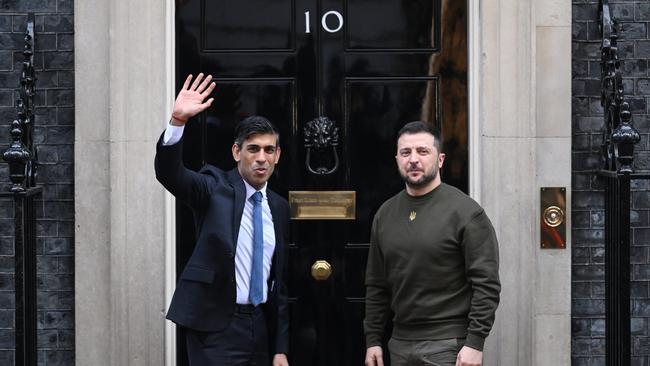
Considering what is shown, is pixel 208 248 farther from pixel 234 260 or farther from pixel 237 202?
pixel 237 202

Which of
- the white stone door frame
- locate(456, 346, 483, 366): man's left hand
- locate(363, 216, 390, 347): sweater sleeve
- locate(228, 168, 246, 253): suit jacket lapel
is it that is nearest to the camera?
locate(456, 346, 483, 366): man's left hand

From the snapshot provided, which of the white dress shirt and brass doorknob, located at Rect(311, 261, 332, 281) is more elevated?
the white dress shirt

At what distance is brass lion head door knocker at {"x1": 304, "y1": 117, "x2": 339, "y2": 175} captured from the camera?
6.09 metres

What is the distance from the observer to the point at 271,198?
199 inches

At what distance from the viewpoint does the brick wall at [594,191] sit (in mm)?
6039

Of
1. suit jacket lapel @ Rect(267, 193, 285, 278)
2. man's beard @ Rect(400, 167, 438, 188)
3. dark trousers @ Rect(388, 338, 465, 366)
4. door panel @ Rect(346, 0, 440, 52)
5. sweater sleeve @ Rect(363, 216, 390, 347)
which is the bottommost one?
dark trousers @ Rect(388, 338, 465, 366)

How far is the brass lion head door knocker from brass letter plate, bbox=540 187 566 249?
115 centimetres

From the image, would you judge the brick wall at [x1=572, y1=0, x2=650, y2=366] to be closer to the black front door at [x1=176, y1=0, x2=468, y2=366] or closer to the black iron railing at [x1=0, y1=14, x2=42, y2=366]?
the black front door at [x1=176, y1=0, x2=468, y2=366]

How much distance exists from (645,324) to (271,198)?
2.38 m

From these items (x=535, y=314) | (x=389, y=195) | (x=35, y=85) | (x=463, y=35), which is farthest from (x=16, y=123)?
(x=535, y=314)

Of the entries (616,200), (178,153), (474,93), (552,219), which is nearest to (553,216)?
(552,219)

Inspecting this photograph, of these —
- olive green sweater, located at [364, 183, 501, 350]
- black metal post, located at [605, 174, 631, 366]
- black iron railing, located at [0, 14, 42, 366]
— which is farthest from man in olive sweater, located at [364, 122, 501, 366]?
black iron railing, located at [0, 14, 42, 366]

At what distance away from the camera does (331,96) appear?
616 cm

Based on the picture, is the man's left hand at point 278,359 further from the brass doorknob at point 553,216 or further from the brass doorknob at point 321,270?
the brass doorknob at point 553,216
